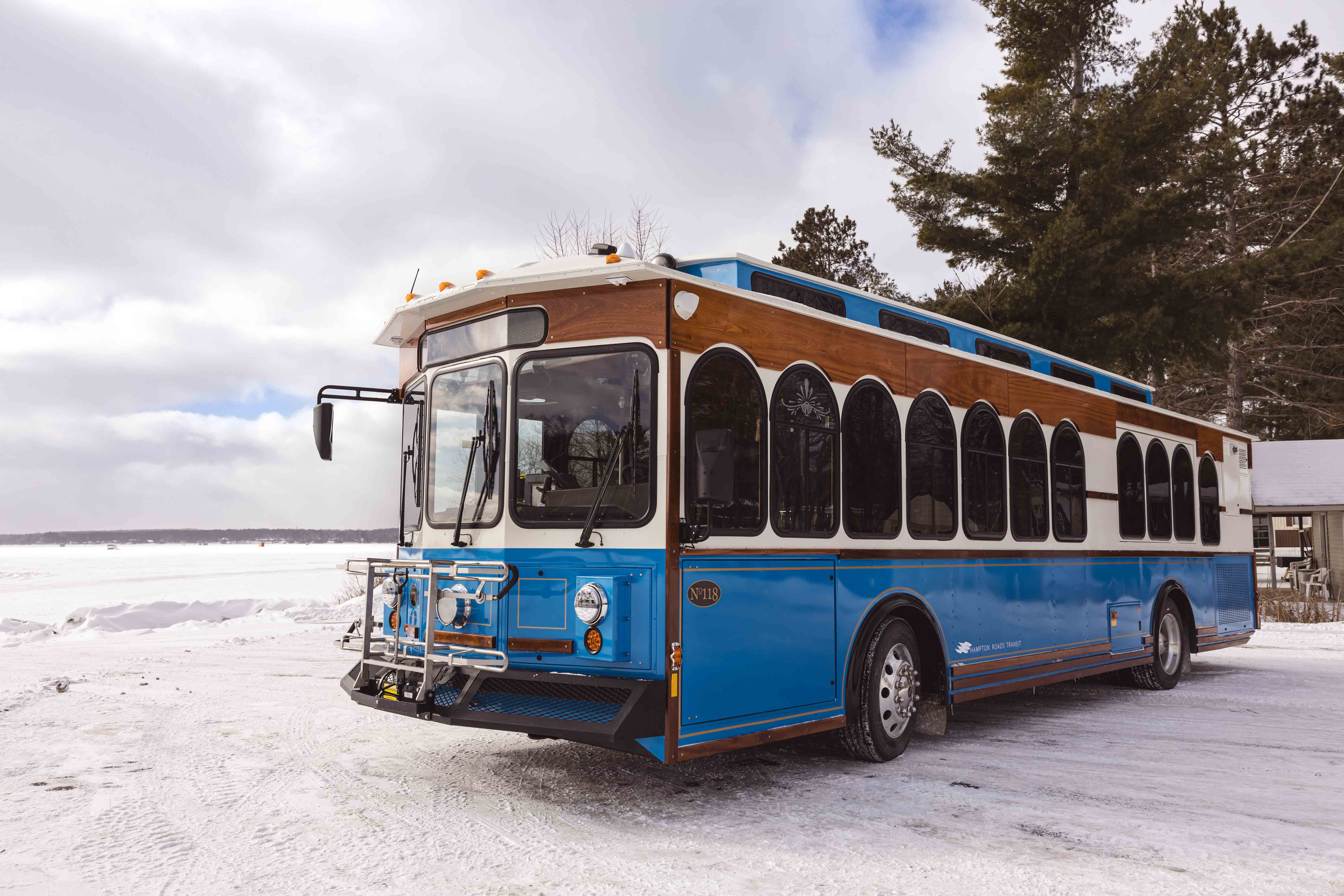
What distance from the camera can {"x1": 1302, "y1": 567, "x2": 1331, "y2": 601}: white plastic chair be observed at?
24.2 meters

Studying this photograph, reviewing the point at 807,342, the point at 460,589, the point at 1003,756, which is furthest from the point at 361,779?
the point at 1003,756

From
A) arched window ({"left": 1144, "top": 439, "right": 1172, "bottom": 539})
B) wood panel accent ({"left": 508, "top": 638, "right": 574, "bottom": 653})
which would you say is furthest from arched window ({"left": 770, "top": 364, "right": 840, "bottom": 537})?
arched window ({"left": 1144, "top": 439, "right": 1172, "bottom": 539})

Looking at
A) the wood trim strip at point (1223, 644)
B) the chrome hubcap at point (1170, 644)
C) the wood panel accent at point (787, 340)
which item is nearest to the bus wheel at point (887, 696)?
the wood panel accent at point (787, 340)

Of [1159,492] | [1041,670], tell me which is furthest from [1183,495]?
[1041,670]

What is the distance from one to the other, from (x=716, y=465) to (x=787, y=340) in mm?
1512

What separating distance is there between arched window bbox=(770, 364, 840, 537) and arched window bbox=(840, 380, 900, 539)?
0.49ft

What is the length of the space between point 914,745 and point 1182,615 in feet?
18.1

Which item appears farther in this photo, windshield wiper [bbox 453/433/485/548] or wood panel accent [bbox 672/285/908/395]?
windshield wiper [bbox 453/433/485/548]

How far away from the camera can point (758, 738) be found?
5.66 metres

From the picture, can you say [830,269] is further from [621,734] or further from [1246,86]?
[621,734]

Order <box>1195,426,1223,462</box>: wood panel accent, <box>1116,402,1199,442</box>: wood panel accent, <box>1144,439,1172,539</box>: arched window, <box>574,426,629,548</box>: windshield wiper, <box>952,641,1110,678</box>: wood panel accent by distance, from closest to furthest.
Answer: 1. <box>574,426,629,548</box>: windshield wiper
2. <box>952,641,1110,678</box>: wood panel accent
3. <box>1116,402,1199,442</box>: wood panel accent
4. <box>1144,439,1172,539</box>: arched window
5. <box>1195,426,1223,462</box>: wood panel accent

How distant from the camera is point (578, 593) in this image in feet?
17.5

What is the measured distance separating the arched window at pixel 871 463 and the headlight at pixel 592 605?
6.30 ft

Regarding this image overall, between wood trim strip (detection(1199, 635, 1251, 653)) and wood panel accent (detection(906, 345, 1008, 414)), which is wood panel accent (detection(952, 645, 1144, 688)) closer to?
wood trim strip (detection(1199, 635, 1251, 653))
